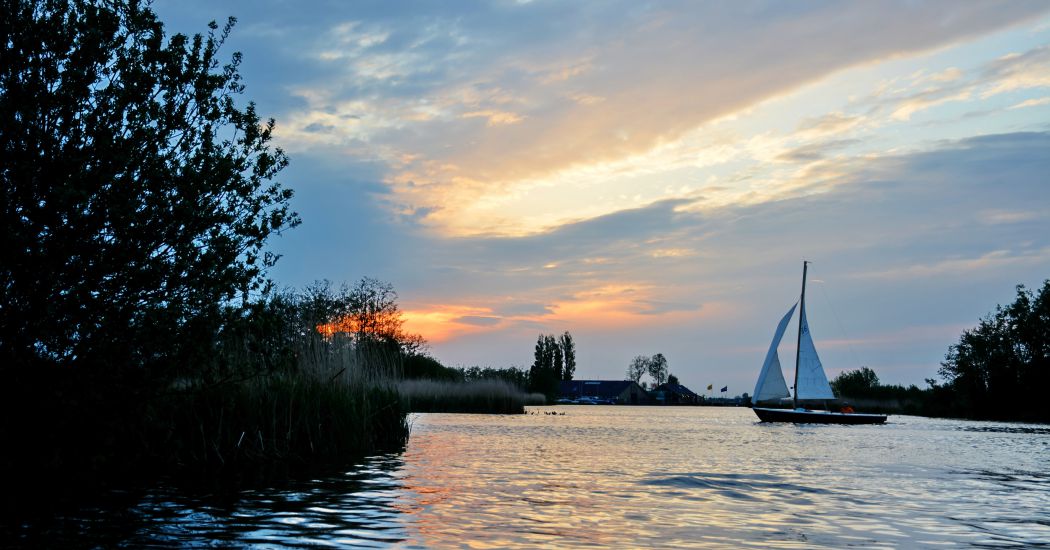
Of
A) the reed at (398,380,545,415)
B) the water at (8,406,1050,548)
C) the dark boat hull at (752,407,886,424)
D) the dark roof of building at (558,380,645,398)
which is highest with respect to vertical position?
the dark roof of building at (558,380,645,398)

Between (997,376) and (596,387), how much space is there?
103134mm

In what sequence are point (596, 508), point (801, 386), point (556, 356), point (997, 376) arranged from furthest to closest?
point (556, 356)
point (997, 376)
point (801, 386)
point (596, 508)

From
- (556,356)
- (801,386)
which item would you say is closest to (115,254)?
(801,386)

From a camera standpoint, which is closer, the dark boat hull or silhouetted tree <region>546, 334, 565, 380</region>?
the dark boat hull

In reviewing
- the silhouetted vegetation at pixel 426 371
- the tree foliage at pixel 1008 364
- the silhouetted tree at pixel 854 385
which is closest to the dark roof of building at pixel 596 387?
the silhouetted tree at pixel 854 385

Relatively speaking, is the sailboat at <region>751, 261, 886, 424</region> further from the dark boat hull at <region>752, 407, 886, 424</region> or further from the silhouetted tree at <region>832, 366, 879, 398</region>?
the silhouetted tree at <region>832, 366, 879, 398</region>

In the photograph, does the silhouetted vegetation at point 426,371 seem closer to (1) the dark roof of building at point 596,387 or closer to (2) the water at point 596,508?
(2) the water at point 596,508

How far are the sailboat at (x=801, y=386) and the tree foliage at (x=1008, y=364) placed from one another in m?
24.3

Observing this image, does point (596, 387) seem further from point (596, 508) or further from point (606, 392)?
point (596, 508)

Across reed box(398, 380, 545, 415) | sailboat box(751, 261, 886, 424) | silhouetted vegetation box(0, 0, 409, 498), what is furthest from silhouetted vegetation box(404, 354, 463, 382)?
silhouetted vegetation box(0, 0, 409, 498)

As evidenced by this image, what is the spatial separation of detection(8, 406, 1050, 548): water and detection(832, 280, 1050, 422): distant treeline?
5979cm

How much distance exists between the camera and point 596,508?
12.2m

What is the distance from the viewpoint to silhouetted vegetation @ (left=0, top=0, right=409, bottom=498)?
11883mm

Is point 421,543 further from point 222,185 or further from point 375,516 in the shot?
point 222,185
